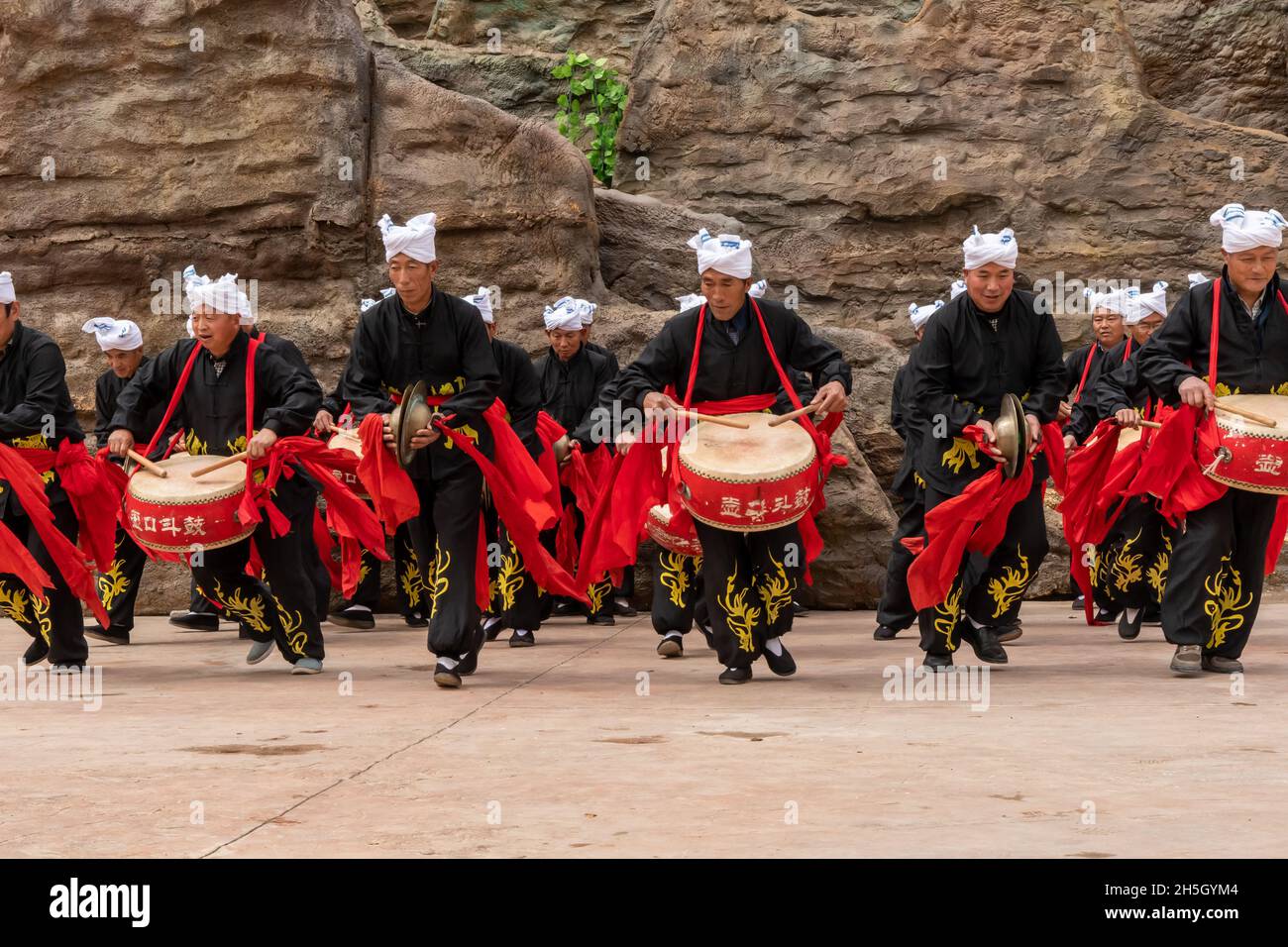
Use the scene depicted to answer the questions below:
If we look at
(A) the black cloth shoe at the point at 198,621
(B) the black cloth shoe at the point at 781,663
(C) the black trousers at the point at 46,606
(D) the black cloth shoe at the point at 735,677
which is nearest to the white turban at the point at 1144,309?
(B) the black cloth shoe at the point at 781,663

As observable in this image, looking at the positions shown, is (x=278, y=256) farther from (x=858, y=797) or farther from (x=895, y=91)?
(x=858, y=797)

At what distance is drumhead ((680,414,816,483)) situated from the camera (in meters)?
5.91

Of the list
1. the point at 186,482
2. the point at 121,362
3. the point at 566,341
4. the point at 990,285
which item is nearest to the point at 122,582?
the point at 121,362

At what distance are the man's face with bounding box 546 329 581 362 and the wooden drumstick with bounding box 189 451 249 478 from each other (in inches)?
132

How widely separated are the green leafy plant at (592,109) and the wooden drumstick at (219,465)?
25.9 ft

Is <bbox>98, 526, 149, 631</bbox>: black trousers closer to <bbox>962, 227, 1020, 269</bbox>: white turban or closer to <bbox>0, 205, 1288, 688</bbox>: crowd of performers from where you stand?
<bbox>0, 205, 1288, 688</bbox>: crowd of performers

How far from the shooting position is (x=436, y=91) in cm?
1112

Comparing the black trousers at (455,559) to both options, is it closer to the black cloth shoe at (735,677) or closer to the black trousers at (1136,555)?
the black cloth shoe at (735,677)

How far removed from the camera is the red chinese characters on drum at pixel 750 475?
232 inches

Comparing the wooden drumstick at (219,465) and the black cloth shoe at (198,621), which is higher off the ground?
the wooden drumstick at (219,465)

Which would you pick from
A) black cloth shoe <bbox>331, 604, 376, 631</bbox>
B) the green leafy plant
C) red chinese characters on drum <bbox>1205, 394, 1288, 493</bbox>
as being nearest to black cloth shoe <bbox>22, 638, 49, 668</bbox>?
black cloth shoe <bbox>331, 604, 376, 631</bbox>

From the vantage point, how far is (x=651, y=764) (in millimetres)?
4379

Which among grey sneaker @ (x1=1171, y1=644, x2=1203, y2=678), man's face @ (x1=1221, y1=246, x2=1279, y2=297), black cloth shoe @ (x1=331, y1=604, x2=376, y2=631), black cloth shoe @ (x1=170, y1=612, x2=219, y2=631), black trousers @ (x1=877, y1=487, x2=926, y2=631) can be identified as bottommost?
black cloth shoe @ (x1=331, y1=604, x2=376, y2=631)

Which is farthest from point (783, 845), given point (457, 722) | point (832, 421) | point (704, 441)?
point (832, 421)
